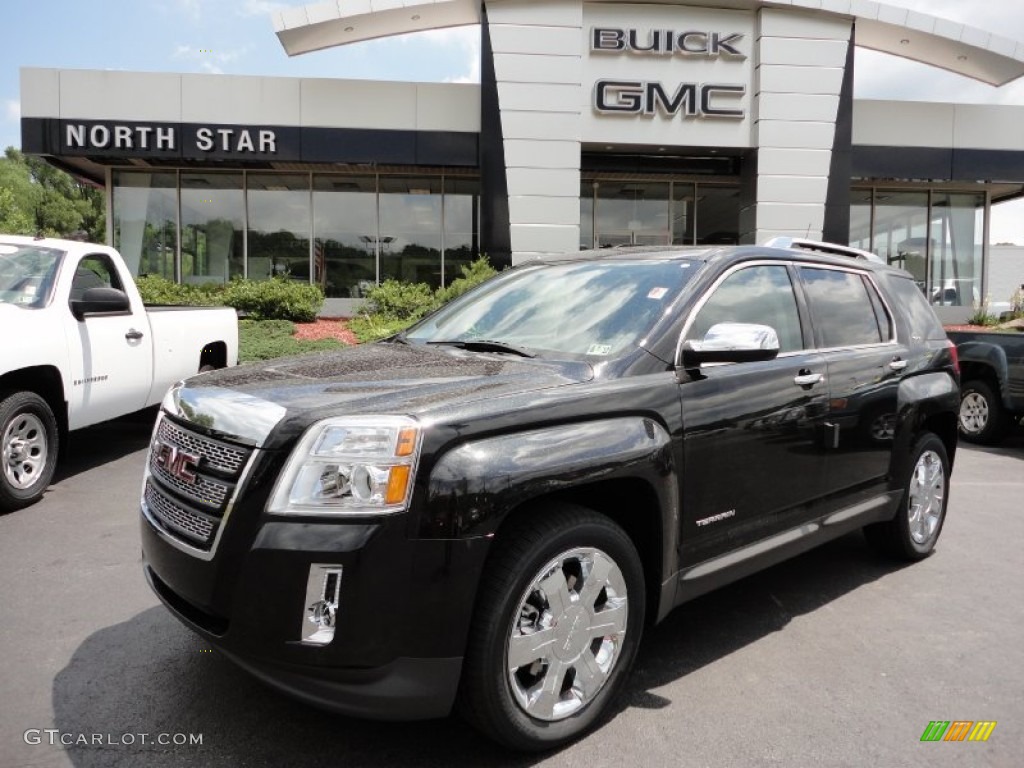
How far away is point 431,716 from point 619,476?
994mm

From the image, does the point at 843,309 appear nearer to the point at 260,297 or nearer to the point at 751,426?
the point at 751,426

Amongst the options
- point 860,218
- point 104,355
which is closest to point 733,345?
point 104,355

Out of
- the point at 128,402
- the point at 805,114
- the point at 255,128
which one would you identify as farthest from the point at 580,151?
the point at 128,402

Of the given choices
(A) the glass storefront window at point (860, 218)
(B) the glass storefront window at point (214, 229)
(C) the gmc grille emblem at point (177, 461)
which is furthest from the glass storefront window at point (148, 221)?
(A) the glass storefront window at point (860, 218)

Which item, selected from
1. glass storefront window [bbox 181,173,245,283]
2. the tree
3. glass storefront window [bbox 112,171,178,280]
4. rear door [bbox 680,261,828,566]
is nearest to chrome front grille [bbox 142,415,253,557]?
rear door [bbox 680,261,828,566]

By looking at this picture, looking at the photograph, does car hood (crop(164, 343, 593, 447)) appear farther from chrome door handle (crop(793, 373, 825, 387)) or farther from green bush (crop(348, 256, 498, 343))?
green bush (crop(348, 256, 498, 343))

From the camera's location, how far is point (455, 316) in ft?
13.2

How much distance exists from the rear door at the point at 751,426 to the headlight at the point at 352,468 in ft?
3.94

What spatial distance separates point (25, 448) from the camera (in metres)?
5.46

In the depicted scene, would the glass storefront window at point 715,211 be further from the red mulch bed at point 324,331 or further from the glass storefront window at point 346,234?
the red mulch bed at point 324,331

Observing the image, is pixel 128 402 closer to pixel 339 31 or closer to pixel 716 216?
pixel 339 31

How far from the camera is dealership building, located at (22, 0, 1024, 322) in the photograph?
653 inches

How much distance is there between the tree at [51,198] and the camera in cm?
5425

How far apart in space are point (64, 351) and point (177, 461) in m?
3.81
